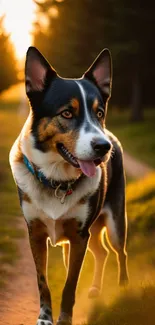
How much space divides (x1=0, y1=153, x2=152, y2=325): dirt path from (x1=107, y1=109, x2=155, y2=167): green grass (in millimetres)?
11227

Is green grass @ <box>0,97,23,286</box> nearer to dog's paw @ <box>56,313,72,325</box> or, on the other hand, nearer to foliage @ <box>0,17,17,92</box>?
dog's paw @ <box>56,313,72,325</box>

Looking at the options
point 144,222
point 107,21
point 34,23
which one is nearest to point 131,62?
point 107,21

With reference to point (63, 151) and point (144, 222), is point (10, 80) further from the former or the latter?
point (63, 151)

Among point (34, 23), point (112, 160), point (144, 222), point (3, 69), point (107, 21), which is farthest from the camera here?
point (34, 23)

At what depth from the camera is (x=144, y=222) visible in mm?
8562

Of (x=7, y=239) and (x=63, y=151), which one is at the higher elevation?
(x=63, y=151)

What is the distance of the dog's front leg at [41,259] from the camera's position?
5152 millimetres

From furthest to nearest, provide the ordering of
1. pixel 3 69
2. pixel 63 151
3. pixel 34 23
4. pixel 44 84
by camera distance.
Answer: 1. pixel 34 23
2. pixel 3 69
3. pixel 44 84
4. pixel 63 151

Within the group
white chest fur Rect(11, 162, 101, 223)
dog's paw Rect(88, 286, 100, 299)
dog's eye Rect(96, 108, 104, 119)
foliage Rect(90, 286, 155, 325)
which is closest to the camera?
foliage Rect(90, 286, 155, 325)

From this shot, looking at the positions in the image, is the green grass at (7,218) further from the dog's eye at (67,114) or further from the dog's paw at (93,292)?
the dog's eye at (67,114)

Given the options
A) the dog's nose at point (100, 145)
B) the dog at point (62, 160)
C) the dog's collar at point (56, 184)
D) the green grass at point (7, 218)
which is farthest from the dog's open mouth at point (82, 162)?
the green grass at point (7, 218)

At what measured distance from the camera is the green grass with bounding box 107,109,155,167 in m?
20.9

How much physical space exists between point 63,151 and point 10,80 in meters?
16.9

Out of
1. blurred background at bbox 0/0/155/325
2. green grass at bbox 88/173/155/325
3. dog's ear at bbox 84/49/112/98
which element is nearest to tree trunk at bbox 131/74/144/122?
blurred background at bbox 0/0/155/325
